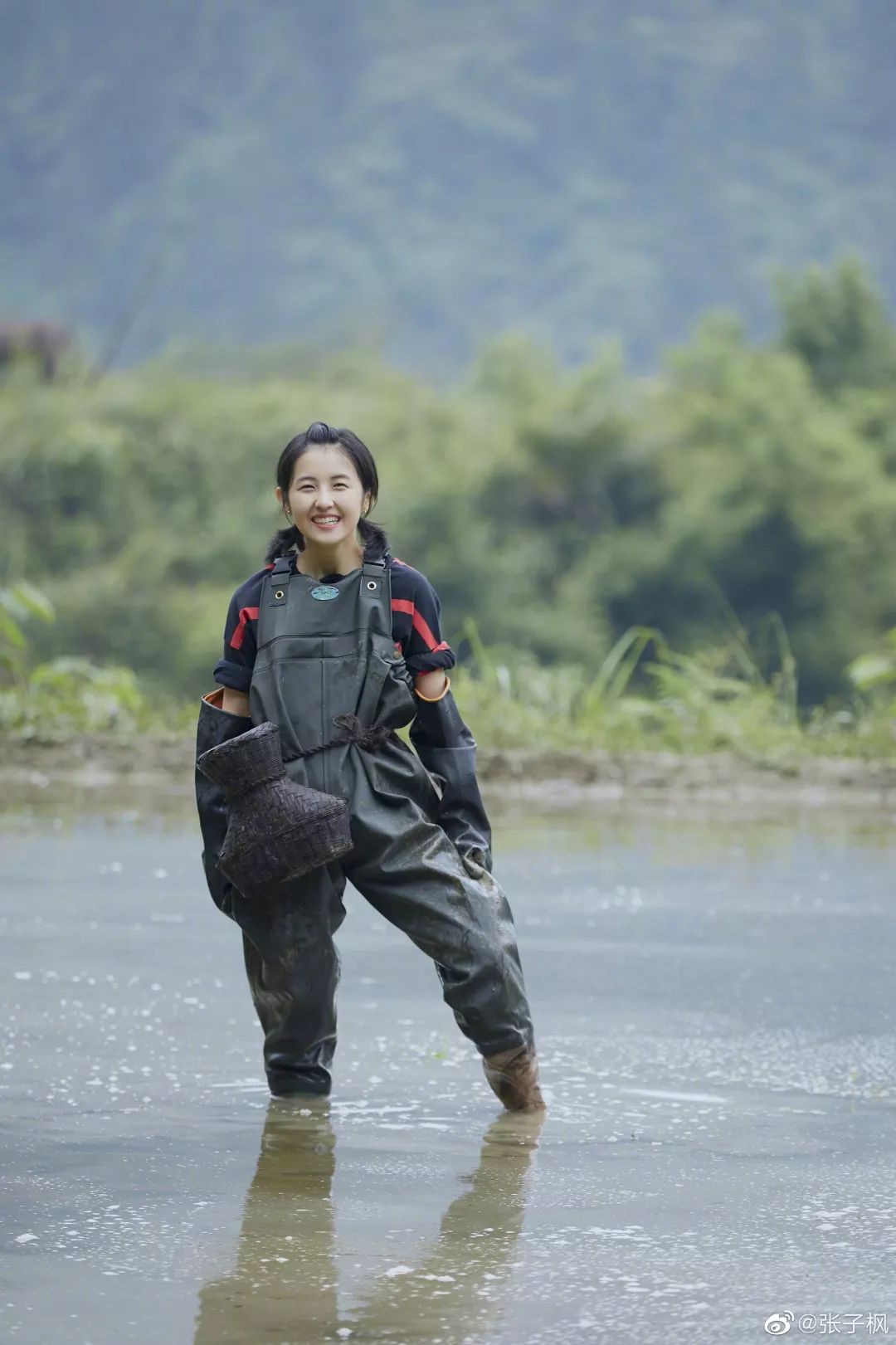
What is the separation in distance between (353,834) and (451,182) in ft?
586

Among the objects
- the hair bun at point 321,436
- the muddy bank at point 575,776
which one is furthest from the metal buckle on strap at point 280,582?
the muddy bank at point 575,776

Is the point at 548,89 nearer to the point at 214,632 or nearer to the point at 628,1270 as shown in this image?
the point at 214,632

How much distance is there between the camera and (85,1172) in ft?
13.4

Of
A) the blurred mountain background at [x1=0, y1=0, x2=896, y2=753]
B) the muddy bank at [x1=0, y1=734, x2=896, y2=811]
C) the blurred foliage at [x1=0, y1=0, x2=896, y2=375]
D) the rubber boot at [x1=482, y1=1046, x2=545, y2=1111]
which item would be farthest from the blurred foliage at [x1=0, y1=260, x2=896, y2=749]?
the blurred foliage at [x1=0, y1=0, x2=896, y2=375]

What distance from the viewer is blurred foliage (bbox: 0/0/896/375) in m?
156

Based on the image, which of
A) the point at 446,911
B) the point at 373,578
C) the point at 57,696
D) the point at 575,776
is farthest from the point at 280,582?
the point at 57,696

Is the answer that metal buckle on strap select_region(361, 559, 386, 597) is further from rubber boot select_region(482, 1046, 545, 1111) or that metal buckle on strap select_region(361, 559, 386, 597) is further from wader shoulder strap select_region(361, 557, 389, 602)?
rubber boot select_region(482, 1046, 545, 1111)

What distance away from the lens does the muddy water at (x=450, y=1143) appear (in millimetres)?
3314

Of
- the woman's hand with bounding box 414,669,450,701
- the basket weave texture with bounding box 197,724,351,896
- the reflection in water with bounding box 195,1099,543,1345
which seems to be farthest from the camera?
the woman's hand with bounding box 414,669,450,701

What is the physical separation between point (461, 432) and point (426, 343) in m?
89.1

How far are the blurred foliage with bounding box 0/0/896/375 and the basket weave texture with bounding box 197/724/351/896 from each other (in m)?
134

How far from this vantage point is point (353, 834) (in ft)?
14.5

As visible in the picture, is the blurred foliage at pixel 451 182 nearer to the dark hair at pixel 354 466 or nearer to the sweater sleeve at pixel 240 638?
the dark hair at pixel 354 466

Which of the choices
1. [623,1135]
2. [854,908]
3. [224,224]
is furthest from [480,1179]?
[224,224]
